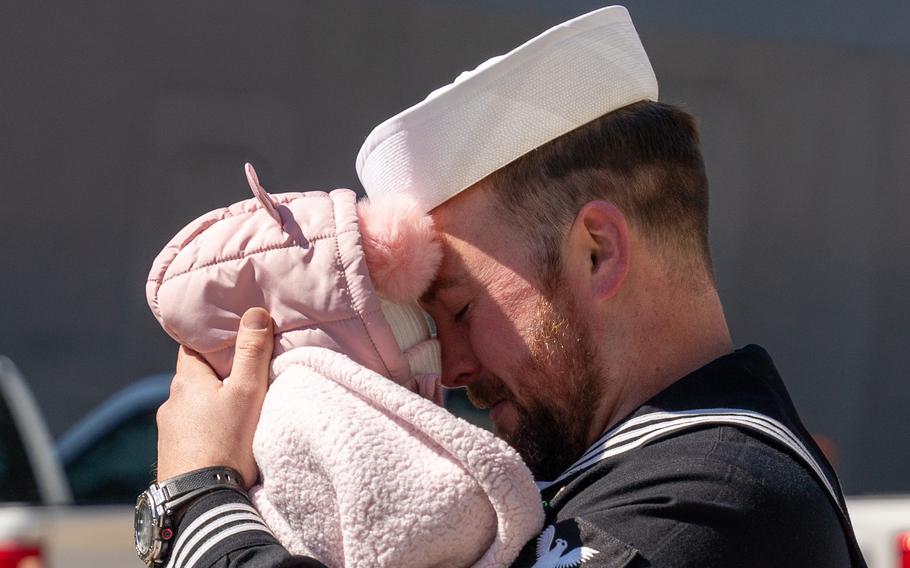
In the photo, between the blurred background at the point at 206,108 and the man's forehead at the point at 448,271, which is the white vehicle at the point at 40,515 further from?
the blurred background at the point at 206,108

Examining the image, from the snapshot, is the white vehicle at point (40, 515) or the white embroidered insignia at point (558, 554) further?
the white vehicle at point (40, 515)

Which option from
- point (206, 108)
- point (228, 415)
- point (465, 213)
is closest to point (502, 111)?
point (465, 213)

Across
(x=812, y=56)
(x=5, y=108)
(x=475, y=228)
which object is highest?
(x=475, y=228)

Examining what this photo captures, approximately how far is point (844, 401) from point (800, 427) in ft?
26.1

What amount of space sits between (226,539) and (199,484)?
133mm

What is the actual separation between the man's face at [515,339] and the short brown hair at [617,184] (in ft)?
0.13

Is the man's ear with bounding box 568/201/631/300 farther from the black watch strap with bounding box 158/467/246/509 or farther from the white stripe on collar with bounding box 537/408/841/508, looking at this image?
the black watch strap with bounding box 158/467/246/509

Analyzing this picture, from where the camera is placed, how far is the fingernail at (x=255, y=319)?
1696mm

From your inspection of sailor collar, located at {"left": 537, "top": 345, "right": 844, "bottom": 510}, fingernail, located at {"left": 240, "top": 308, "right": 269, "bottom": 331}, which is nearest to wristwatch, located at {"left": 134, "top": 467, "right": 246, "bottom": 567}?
fingernail, located at {"left": 240, "top": 308, "right": 269, "bottom": 331}

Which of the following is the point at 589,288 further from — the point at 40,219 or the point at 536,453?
the point at 40,219

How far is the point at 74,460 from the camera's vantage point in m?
4.84

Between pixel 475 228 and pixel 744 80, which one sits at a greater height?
pixel 475 228

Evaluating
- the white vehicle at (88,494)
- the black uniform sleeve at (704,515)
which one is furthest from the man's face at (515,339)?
the white vehicle at (88,494)

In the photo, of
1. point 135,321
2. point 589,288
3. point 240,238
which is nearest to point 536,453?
point 589,288
